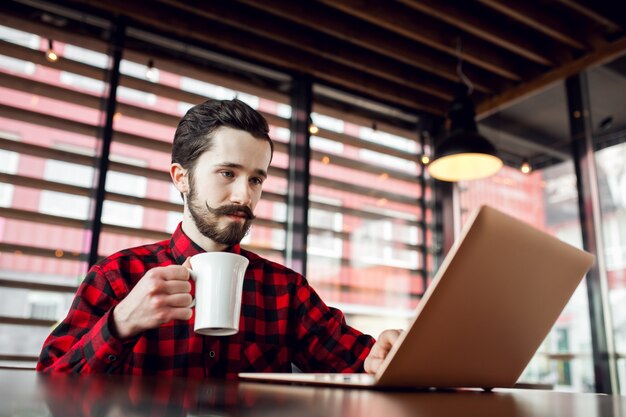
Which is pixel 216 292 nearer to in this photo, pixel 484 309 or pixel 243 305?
pixel 484 309

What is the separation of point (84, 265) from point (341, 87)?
269 cm

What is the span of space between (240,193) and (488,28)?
11.8ft

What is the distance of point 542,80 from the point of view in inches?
189

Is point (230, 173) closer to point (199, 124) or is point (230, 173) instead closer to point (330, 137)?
point (199, 124)

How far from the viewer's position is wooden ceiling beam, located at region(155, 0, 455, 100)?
13.6ft

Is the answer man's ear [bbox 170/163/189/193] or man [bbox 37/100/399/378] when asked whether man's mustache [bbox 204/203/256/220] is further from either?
man's ear [bbox 170/163/189/193]

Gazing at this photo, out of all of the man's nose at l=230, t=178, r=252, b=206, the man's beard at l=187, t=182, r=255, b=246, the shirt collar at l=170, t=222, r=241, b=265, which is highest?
the man's nose at l=230, t=178, r=252, b=206

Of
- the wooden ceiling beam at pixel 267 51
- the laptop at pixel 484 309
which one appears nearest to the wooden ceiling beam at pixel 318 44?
the wooden ceiling beam at pixel 267 51

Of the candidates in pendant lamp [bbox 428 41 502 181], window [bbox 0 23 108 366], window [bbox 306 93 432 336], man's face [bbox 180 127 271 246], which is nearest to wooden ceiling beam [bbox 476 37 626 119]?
window [bbox 306 93 432 336]

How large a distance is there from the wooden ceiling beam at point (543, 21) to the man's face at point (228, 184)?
314cm

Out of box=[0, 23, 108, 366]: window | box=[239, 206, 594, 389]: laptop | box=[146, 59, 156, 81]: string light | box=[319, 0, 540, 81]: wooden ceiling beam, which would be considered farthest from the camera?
box=[146, 59, 156, 81]: string light

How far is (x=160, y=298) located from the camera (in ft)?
2.92

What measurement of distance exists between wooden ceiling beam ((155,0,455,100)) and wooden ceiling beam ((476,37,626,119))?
373 mm

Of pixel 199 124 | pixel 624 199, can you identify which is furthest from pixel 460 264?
pixel 624 199
